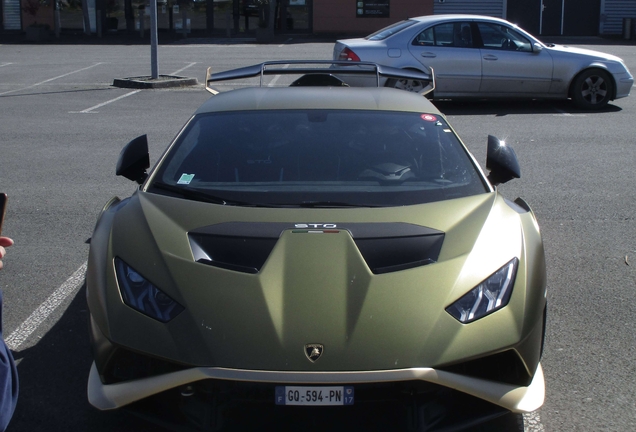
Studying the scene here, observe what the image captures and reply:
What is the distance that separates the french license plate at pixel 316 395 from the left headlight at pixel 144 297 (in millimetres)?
544

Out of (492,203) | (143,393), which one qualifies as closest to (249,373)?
(143,393)

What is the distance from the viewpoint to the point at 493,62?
12.7 metres

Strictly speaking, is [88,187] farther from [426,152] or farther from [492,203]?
[492,203]

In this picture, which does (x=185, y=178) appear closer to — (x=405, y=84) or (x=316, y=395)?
(x=316, y=395)

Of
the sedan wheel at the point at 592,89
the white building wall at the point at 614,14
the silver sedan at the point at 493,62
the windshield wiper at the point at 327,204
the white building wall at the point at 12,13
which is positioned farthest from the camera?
the white building wall at the point at 12,13

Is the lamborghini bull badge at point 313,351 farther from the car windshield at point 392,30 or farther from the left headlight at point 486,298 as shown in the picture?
the car windshield at point 392,30

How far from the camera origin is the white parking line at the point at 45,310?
4.29 meters

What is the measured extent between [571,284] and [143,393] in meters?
Answer: 3.29

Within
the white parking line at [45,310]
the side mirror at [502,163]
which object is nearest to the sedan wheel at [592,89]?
the side mirror at [502,163]

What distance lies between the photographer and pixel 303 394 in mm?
2793

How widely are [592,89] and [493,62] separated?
1789 millimetres

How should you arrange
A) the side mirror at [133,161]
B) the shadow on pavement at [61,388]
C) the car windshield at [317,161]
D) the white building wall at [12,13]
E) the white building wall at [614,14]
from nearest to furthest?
the shadow on pavement at [61,388] < the car windshield at [317,161] < the side mirror at [133,161] < the white building wall at [614,14] < the white building wall at [12,13]

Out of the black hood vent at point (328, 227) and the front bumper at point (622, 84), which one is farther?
the front bumper at point (622, 84)

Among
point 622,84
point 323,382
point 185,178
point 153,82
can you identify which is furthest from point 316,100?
point 153,82
